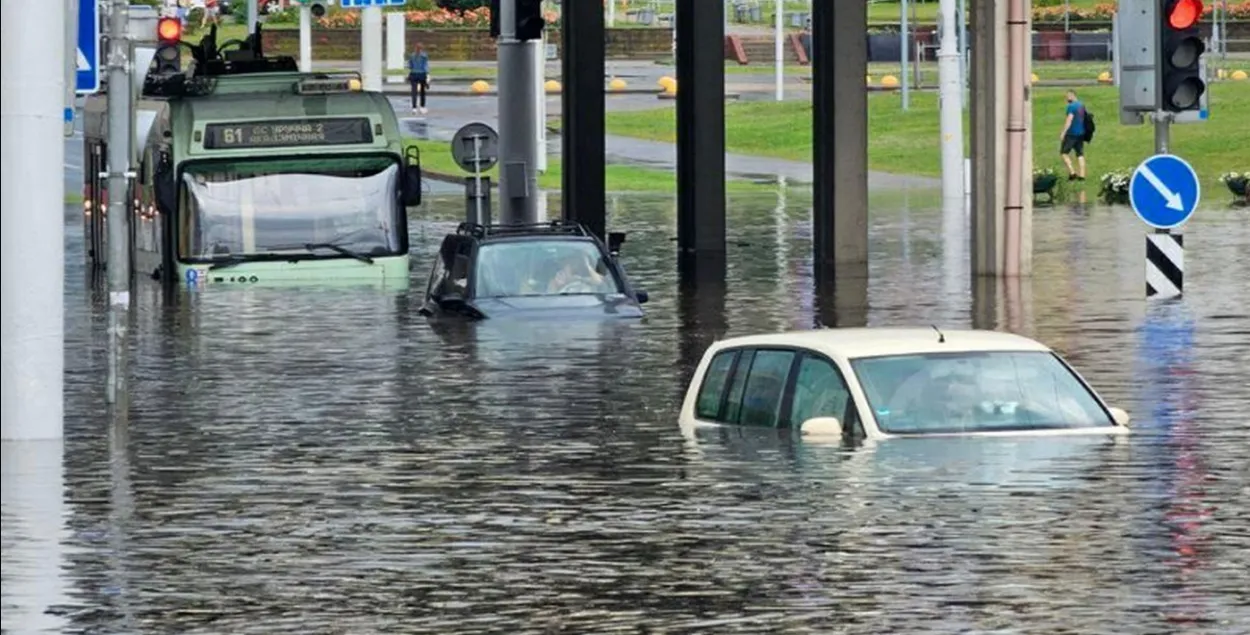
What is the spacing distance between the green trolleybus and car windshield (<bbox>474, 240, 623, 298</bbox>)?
2472 millimetres

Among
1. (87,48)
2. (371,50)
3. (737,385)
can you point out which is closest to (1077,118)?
(371,50)

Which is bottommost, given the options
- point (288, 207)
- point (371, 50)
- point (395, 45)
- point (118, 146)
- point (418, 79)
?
point (288, 207)

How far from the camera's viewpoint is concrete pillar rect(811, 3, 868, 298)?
42062 mm

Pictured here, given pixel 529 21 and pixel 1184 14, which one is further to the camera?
pixel 529 21

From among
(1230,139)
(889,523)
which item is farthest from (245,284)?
(1230,139)

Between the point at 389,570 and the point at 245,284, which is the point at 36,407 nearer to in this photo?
the point at 389,570

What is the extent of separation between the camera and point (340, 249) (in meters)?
35.2

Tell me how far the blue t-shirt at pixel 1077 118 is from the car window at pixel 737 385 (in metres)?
45.0

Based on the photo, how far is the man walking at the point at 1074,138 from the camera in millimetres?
62719

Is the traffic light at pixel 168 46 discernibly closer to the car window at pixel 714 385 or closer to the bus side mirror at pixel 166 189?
the bus side mirror at pixel 166 189

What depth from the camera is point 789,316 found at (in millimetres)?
32562

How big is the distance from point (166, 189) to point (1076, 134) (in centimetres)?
3250

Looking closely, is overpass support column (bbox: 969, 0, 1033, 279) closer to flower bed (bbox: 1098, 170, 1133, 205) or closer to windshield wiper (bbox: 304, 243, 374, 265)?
windshield wiper (bbox: 304, 243, 374, 265)

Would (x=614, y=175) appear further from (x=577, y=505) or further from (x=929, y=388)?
(x=577, y=505)
